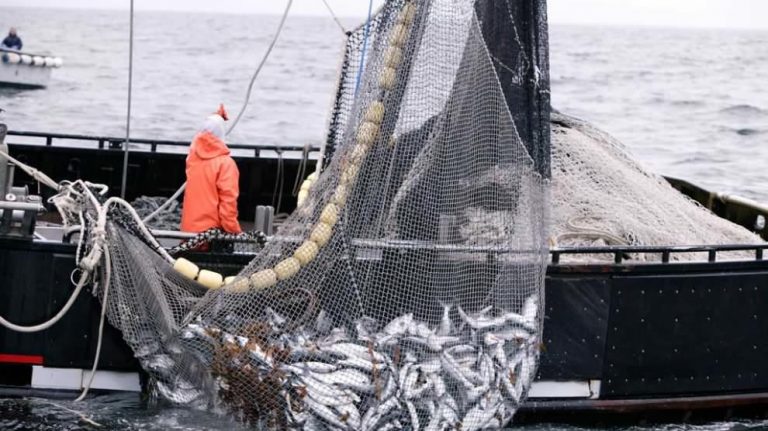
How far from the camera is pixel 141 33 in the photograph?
97.0m

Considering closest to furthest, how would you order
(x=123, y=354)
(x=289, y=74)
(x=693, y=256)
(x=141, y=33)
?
(x=123, y=354) < (x=693, y=256) < (x=289, y=74) < (x=141, y=33)

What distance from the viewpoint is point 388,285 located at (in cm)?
952

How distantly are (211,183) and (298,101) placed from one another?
3407 cm

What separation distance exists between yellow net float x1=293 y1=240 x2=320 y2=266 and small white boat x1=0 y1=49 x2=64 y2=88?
3341 cm

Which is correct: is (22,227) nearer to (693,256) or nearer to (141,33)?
(693,256)

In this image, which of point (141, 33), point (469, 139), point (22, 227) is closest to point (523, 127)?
point (469, 139)

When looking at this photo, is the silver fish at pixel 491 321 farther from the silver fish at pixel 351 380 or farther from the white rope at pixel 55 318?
the white rope at pixel 55 318

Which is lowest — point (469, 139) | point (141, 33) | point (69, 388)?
point (69, 388)

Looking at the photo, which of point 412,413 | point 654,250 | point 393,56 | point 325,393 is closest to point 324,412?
point 325,393

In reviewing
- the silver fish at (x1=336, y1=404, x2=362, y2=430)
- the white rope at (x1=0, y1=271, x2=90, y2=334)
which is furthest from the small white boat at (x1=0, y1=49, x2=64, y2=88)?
the silver fish at (x1=336, y1=404, x2=362, y2=430)

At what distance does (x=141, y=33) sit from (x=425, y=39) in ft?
294

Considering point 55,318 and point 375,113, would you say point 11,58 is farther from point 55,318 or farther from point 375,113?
point 375,113

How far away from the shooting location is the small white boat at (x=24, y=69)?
41344mm

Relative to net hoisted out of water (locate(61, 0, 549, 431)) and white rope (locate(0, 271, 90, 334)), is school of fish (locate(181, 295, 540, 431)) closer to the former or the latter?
net hoisted out of water (locate(61, 0, 549, 431))
